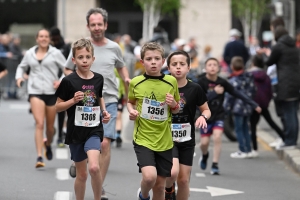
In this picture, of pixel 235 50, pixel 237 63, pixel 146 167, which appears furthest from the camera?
pixel 235 50

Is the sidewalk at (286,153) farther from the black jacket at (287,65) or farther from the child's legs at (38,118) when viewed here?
the child's legs at (38,118)

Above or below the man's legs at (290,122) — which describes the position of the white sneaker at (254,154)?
below

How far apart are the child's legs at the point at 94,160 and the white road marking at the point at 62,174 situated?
2784mm

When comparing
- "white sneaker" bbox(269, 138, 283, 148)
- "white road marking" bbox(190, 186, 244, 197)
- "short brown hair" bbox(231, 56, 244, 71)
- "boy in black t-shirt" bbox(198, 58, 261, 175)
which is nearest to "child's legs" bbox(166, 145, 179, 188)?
"white road marking" bbox(190, 186, 244, 197)

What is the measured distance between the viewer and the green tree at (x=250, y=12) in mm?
33969

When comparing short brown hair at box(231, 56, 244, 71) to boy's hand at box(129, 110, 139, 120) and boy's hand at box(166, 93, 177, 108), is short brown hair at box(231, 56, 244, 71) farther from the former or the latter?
boy's hand at box(129, 110, 139, 120)

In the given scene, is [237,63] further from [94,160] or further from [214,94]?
[94,160]

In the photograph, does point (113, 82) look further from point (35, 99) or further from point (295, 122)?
point (295, 122)

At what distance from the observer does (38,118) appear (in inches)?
469

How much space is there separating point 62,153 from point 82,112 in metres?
5.60

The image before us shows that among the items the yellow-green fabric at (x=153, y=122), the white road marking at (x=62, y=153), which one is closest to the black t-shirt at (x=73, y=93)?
the yellow-green fabric at (x=153, y=122)

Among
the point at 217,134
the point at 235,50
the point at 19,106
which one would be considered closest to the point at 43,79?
the point at 217,134

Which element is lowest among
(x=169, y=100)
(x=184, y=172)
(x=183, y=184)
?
(x=183, y=184)

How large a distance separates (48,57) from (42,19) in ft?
88.5
